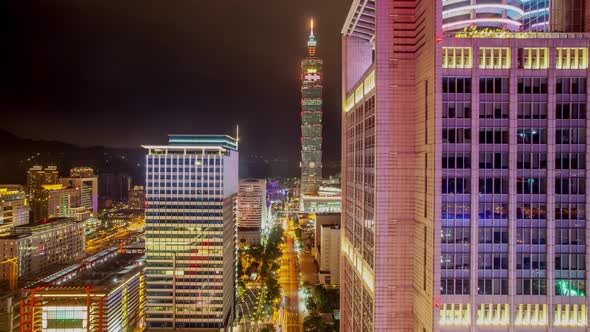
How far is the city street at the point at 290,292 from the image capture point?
83.3 m

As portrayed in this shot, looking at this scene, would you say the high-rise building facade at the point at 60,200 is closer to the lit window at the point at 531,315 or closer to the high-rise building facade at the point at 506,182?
the high-rise building facade at the point at 506,182

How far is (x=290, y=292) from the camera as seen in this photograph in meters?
105

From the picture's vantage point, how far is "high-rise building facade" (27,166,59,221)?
563 ft

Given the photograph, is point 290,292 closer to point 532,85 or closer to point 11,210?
point 532,85

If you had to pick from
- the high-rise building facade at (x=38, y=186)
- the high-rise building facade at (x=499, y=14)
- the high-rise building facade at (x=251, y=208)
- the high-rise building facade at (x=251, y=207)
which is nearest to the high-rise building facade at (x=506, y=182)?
the high-rise building facade at (x=499, y=14)

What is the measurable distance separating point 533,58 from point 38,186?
688 feet

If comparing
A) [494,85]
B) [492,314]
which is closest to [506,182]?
[494,85]

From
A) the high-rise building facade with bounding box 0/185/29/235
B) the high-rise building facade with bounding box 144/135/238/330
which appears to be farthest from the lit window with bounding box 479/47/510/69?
the high-rise building facade with bounding box 0/185/29/235

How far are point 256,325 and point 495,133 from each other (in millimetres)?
69579

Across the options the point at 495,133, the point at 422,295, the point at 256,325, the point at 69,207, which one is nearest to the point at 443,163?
the point at 495,133

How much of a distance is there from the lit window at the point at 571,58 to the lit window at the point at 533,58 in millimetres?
1066

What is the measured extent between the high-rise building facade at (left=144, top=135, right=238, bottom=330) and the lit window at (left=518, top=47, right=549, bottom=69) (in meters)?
58.2

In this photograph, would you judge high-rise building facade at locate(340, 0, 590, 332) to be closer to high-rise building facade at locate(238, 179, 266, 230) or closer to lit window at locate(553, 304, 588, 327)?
lit window at locate(553, 304, 588, 327)

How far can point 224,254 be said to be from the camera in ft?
264
